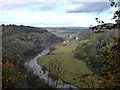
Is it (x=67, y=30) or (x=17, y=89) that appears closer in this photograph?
(x=17, y=89)

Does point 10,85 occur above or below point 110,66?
below

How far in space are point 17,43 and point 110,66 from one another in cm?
1206

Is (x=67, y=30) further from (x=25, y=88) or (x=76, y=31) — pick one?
(x=25, y=88)

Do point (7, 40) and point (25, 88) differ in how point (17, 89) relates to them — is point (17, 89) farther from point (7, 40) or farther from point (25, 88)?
point (7, 40)

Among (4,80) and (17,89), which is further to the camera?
(4,80)

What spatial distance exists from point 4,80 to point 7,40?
1017 cm

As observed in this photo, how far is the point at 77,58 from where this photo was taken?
103 feet

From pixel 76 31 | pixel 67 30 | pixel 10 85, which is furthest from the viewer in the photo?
pixel 67 30

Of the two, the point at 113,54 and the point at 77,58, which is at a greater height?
the point at 113,54

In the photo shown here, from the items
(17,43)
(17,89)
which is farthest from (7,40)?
(17,89)

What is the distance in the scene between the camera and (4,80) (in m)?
4.61

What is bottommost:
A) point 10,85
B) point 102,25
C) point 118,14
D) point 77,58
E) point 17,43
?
point 77,58

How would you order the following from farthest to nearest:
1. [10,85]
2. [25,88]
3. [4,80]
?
[4,80] < [10,85] < [25,88]

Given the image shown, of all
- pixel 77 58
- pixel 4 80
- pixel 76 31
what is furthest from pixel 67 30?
pixel 4 80
